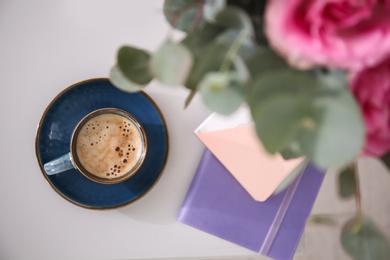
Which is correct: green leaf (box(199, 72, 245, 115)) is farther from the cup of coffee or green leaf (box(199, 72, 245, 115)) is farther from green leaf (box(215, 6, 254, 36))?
the cup of coffee

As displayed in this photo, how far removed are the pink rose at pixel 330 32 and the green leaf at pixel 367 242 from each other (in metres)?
0.10

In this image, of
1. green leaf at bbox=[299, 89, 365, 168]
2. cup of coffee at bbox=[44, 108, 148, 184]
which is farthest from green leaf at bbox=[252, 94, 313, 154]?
cup of coffee at bbox=[44, 108, 148, 184]

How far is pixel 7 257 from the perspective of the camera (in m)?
0.63

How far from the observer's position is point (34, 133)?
2.03ft

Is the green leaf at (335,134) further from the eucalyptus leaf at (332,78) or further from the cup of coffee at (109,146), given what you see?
the cup of coffee at (109,146)

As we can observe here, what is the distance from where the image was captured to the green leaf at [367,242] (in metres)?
0.26

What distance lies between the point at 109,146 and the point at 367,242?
0.40m

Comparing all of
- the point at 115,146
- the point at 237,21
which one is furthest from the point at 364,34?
the point at 115,146

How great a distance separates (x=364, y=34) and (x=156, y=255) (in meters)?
0.49

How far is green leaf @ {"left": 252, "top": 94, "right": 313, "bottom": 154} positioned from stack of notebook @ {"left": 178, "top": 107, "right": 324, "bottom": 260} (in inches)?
16.2

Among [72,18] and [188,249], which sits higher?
[72,18]

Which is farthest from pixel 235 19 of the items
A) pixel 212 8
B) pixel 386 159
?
pixel 386 159

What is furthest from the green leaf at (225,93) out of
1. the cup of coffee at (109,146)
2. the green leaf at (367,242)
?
the cup of coffee at (109,146)

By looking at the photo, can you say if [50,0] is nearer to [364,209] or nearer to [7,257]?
[7,257]
